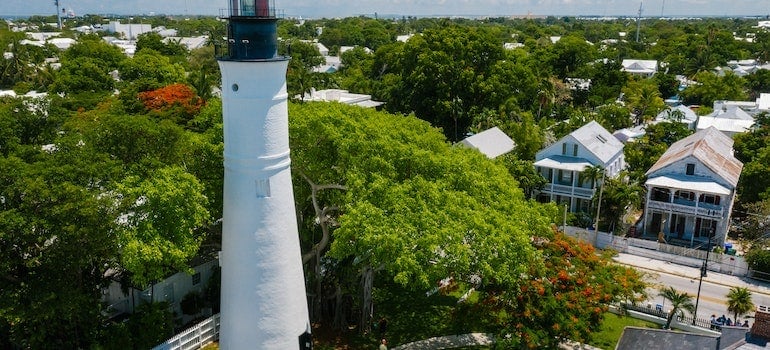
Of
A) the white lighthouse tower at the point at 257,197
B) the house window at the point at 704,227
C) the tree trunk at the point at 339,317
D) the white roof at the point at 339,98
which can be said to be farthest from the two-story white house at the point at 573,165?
the white lighthouse tower at the point at 257,197

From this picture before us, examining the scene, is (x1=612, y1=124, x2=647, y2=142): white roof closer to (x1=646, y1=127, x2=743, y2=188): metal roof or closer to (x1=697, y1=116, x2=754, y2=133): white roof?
(x1=697, y1=116, x2=754, y2=133): white roof

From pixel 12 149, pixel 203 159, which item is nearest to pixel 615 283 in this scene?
pixel 203 159

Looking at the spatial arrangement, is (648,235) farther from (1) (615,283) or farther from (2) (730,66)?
(2) (730,66)

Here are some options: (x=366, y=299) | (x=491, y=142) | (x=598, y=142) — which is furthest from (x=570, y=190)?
(x=366, y=299)

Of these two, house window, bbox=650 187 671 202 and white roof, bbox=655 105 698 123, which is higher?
white roof, bbox=655 105 698 123

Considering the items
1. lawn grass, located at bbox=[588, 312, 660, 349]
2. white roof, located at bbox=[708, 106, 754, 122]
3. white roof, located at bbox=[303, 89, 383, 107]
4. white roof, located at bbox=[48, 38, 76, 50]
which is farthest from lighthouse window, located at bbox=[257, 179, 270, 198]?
white roof, located at bbox=[48, 38, 76, 50]

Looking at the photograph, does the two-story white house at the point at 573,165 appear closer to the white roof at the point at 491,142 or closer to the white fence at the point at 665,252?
the white roof at the point at 491,142

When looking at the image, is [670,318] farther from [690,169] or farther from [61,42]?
[61,42]
